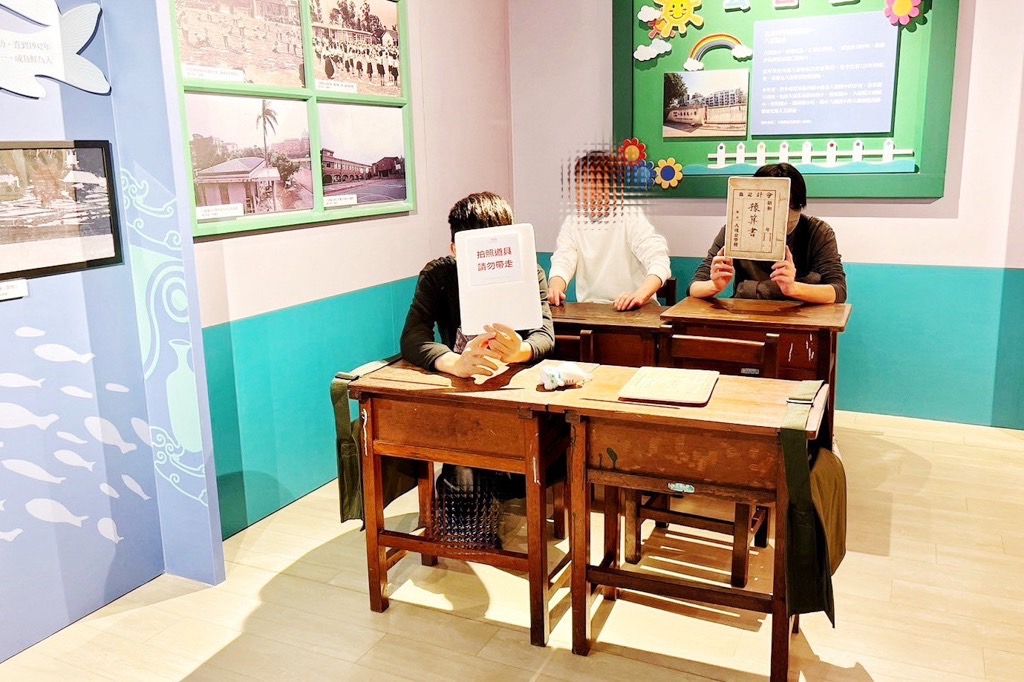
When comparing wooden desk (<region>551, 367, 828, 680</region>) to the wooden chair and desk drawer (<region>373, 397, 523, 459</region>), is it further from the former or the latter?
the wooden chair

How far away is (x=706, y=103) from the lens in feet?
15.1

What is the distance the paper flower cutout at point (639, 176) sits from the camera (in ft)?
15.9

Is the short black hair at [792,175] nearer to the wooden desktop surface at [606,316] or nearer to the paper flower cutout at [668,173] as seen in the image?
the wooden desktop surface at [606,316]

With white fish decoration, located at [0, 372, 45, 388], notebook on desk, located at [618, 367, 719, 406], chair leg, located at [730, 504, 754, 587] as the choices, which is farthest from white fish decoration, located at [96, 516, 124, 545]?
chair leg, located at [730, 504, 754, 587]

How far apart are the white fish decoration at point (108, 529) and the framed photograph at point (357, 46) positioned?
195cm

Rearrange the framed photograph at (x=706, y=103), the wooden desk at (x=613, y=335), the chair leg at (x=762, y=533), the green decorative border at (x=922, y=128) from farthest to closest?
1. the framed photograph at (x=706, y=103)
2. the green decorative border at (x=922, y=128)
3. the wooden desk at (x=613, y=335)
4. the chair leg at (x=762, y=533)

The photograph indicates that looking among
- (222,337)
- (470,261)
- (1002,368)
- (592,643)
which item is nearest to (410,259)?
(222,337)

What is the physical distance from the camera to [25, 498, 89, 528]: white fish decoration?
2.53m

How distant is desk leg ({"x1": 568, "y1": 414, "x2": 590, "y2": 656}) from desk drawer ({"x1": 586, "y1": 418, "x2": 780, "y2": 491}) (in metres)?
0.03

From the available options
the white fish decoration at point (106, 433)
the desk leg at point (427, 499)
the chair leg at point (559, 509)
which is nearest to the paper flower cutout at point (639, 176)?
the chair leg at point (559, 509)

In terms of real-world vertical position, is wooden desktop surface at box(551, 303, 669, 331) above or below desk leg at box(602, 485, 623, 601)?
above

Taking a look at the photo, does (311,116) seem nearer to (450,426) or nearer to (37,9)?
(37,9)

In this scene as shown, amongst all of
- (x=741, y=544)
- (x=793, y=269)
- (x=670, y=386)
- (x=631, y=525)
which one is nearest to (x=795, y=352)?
(x=793, y=269)

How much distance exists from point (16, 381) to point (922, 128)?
4.16 metres
